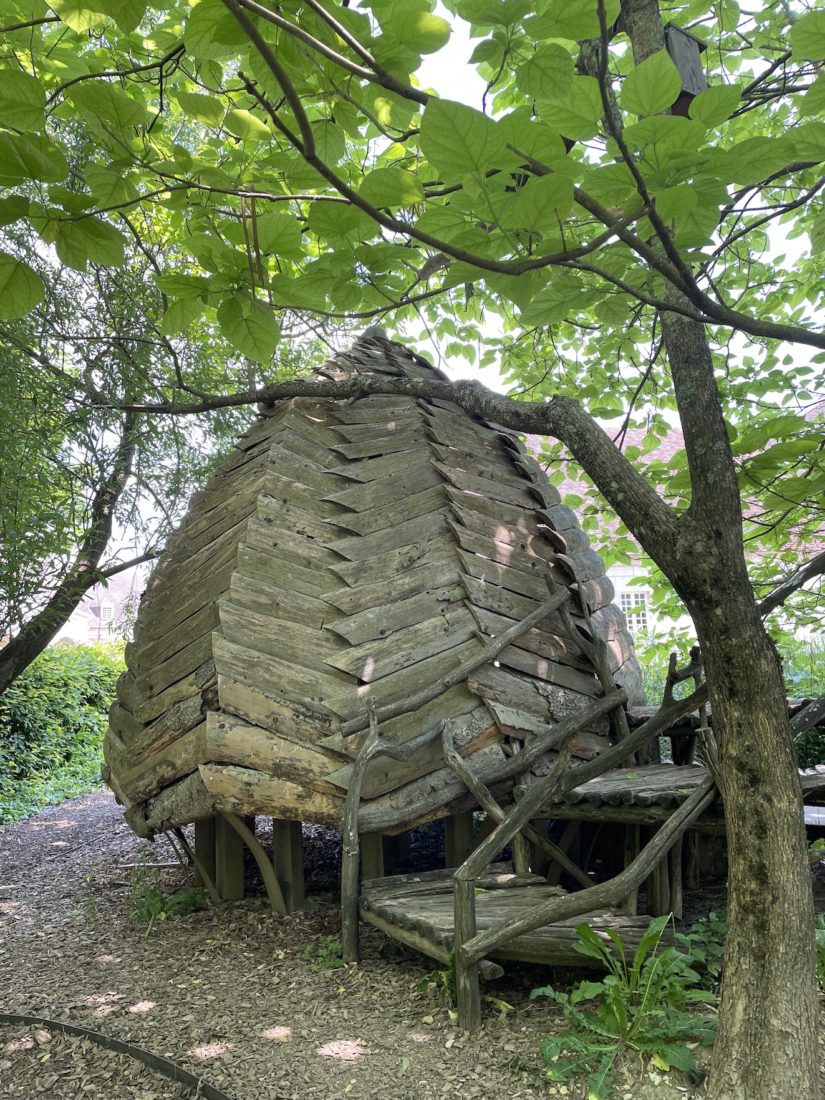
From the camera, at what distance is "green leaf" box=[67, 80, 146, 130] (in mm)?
1471

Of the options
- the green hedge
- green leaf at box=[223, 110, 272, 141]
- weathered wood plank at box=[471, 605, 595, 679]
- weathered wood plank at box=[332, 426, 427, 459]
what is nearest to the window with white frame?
the green hedge

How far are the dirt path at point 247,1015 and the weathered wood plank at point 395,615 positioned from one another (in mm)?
1620

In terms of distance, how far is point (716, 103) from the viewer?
4.77 ft

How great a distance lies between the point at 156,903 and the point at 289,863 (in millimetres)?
913

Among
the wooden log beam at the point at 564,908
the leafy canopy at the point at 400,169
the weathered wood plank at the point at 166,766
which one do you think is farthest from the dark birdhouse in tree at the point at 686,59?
the weathered wood plank at the point at 166,766

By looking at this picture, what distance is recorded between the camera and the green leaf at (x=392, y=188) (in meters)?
1.56

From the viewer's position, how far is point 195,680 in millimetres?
4434

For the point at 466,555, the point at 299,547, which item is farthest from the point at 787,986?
the point at 299,547

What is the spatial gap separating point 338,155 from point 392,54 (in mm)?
497

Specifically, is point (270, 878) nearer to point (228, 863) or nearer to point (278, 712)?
point (228, 863)

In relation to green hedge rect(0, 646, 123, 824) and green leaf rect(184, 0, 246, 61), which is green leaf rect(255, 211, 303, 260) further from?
green hedge rect(0, 646, 123, 824)

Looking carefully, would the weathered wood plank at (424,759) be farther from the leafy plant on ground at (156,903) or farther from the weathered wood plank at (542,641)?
the leafy plant on ground at (156,903)

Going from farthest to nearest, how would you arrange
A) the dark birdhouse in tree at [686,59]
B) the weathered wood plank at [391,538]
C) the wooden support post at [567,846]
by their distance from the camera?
1. the weathered wood plank at [391,538]
2. the wooden support post at [567,846]
3. the dark birdhouse in tree at [686,59]

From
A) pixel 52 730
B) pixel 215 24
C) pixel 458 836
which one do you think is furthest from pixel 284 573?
pixel 52 730
